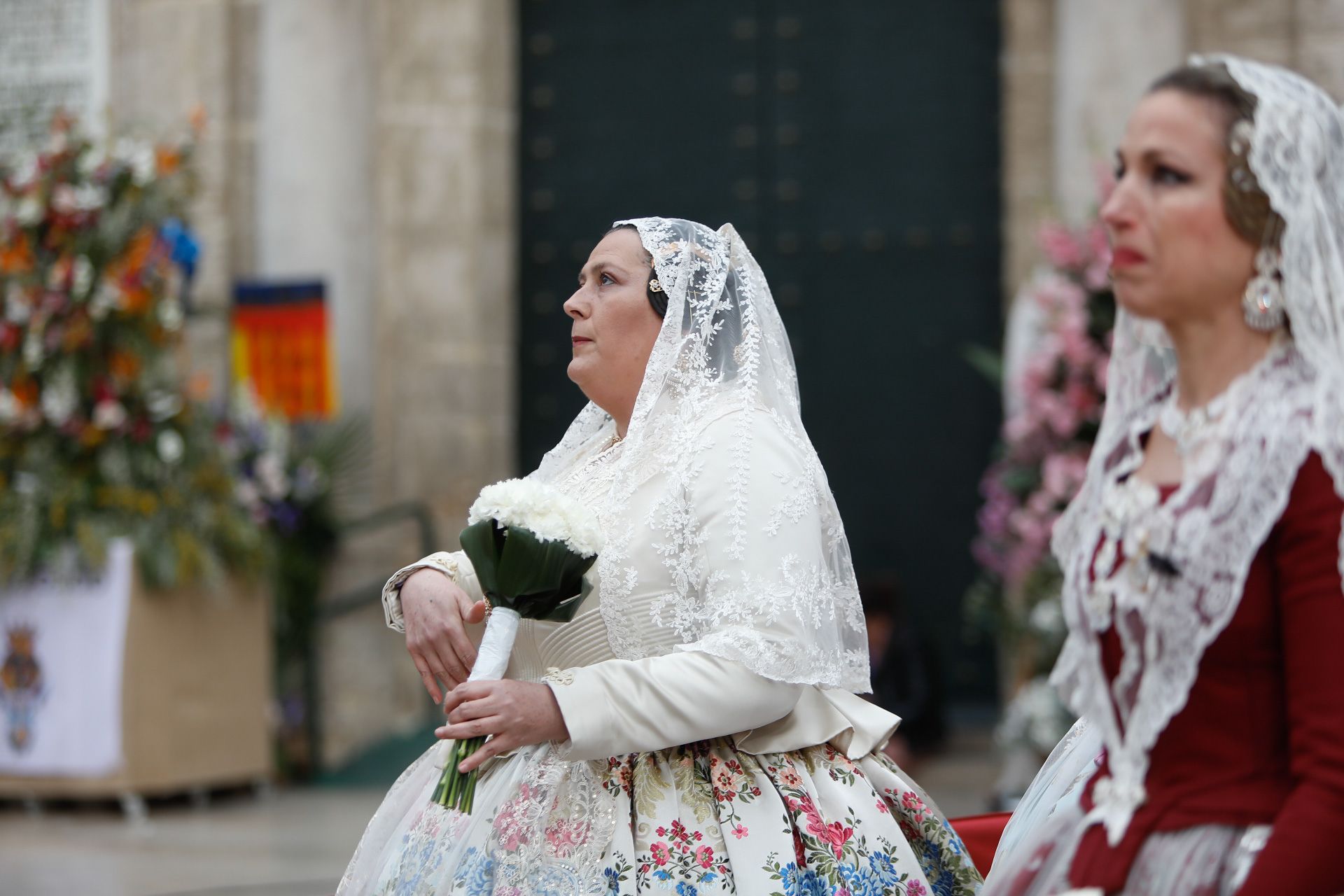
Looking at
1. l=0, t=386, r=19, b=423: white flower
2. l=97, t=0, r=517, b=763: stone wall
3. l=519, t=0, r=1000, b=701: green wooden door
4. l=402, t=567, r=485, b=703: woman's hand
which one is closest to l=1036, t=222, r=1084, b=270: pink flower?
l=519, t=0, r=1000, b=701: green wooden door

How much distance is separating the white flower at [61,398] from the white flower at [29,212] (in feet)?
2.07

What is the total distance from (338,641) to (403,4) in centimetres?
307

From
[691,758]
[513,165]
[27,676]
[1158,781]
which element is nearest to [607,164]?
[513,165]

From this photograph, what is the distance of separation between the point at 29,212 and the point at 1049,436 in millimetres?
4094

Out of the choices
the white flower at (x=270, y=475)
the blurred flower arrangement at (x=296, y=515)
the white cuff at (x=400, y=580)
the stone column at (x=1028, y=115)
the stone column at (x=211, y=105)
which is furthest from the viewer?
the stone column at (x=211, y=105)

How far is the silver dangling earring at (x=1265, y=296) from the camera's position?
1.69 m

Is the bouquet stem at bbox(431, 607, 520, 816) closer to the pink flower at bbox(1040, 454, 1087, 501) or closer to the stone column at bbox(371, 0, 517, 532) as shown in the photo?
the pink flower at bbox(1040, 454, 1087, 501)

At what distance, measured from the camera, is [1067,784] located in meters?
2.34

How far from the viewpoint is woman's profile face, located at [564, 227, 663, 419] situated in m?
2.70

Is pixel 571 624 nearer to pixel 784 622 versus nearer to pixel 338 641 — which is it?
pixel 784 622

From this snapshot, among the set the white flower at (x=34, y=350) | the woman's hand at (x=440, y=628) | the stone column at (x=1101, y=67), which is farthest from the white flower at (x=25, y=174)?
the woman's hand at (x=440, y=628)

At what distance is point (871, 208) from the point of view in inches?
305

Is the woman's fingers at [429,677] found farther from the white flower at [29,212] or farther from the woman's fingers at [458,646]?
the white flower at [29,212]

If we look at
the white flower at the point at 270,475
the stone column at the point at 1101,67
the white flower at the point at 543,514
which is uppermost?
the stone column at the point at 1101,67
